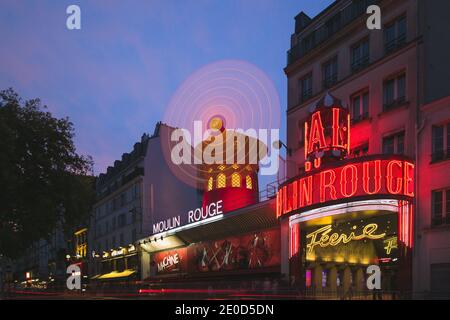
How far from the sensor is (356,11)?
2991cm

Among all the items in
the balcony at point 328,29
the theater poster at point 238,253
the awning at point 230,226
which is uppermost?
the balcony at point 328,29

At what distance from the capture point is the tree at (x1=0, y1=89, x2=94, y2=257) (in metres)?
30.5

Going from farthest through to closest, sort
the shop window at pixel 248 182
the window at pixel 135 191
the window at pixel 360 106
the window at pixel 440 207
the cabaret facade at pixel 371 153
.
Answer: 1. the window at pixel 135 191
2. the shop window at pixel 248 182
3. the window at pixel 360 106
4. the cabaret facade at pixel 371 153
5. the window at pixel 440 207

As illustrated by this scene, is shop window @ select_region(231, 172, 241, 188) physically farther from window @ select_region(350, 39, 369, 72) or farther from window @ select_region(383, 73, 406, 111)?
window @ select_region(383, 73, 406, 111)

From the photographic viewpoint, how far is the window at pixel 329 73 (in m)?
31.5

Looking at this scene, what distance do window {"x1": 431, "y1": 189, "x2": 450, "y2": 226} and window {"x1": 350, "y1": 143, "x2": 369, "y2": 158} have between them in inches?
200

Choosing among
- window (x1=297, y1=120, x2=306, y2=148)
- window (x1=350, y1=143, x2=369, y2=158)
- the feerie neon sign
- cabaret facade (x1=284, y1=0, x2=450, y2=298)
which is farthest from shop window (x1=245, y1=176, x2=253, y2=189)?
window (x1=350, y1=143, x2=369, y2=158)

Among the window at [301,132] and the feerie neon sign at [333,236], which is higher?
the window at [301,132]

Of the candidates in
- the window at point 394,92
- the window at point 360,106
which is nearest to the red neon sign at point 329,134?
the window at point 360,106

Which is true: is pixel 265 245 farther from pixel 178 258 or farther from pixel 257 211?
pixel 178 258

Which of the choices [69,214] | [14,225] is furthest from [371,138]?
[14,225]

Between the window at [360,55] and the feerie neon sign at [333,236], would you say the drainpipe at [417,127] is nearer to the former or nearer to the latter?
the feerie neon sign at [333,236]

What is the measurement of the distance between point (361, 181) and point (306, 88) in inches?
428

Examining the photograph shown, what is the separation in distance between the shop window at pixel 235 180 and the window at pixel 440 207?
22.1m
